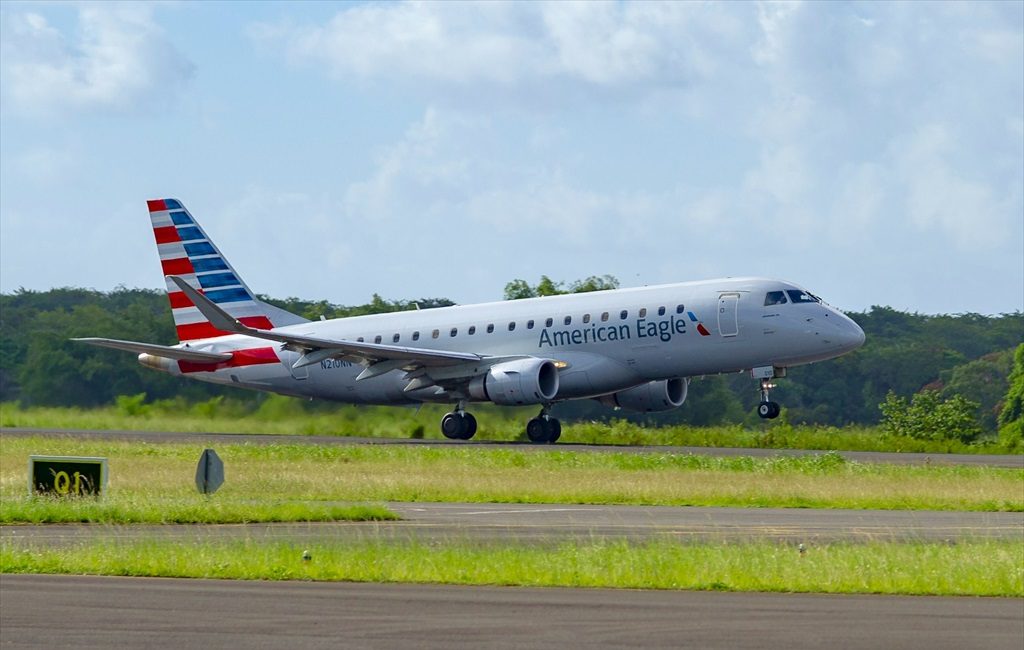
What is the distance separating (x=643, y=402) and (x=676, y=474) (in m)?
14.9

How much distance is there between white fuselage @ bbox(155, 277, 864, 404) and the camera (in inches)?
1612

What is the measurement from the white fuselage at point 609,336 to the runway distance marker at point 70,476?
20.3 m

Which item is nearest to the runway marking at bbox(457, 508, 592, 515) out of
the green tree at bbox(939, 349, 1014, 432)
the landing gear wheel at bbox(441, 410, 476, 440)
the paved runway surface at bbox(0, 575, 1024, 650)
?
the paved runway surface at bbox(0, 575, 1024, 650)

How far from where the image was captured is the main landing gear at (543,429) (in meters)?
44.9

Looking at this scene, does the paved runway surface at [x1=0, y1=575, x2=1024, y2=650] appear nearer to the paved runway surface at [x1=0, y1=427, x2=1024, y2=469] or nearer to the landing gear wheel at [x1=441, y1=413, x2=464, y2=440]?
the paved runway surface at [x1=0, y1=427, x2=1024, y2=469]

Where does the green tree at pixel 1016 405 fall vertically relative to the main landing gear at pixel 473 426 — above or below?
above

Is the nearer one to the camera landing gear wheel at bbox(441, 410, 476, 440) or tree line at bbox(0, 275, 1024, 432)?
landing gear wheel at bbox(441, 410, 476, 440)

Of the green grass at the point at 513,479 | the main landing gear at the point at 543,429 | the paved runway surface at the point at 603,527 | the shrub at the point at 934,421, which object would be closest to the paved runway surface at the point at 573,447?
the main landing gear at the point at 543,429

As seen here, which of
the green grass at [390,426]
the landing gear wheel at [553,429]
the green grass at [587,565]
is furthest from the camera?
the green grass at [390,426]

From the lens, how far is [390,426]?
164ft

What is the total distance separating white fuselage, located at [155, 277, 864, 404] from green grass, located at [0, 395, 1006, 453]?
1794 mm

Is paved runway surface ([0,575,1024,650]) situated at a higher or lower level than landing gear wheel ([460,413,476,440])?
lower

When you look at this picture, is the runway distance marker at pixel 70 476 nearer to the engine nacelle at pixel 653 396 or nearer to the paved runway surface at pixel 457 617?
the paved runway surface at pixel 457 617

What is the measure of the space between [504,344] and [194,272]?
36.6ft
